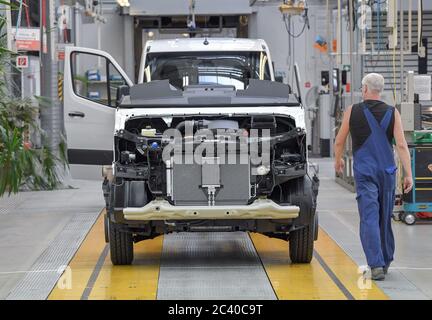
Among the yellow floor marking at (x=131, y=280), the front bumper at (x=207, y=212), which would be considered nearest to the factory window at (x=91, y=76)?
the yellow floor marking at (x=131, y=280)

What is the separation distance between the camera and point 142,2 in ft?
101

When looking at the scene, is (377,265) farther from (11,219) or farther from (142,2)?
(142,2)

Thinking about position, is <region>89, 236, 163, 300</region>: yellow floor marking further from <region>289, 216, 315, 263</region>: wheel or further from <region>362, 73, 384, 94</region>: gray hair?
<region>362, 73, 384, 94</region>: gray hair

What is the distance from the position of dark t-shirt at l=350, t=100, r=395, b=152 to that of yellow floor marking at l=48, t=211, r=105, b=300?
2.80 meters

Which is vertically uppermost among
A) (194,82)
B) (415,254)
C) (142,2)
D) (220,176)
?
(142,2)

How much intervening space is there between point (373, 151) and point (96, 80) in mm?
19062

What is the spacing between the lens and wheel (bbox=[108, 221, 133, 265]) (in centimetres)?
1068

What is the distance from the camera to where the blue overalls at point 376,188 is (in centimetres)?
984

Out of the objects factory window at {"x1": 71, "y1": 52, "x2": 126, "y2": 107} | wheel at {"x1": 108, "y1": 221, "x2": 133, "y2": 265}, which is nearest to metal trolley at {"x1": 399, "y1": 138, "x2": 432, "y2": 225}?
wheel at {"x1": 108, "y1": 221, "x2": 133, "y2": 265}

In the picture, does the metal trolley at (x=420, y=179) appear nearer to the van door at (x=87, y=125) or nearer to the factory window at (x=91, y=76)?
the van door at (x=87, y=125)

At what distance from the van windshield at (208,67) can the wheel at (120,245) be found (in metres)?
4.45

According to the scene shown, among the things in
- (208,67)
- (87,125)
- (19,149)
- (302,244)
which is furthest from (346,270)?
(19,149)
